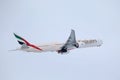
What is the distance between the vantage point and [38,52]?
116500mm

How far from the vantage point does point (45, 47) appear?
116 m

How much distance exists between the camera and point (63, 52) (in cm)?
11706

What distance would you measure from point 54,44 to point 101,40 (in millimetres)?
19265

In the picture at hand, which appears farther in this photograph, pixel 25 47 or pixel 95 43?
pixel 95 43

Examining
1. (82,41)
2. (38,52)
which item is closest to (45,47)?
(38,52)

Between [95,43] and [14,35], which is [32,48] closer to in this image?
[14,35]

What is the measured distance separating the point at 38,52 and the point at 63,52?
542 cm

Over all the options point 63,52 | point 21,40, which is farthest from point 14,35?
point 63,52

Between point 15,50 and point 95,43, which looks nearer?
point 15,50

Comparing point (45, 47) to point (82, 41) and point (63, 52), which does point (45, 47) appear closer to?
point (63, 52)

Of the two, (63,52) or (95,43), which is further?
(95,43)

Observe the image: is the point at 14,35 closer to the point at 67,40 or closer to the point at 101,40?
the point at 67,40

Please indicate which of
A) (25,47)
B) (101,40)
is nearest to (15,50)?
(25,47)

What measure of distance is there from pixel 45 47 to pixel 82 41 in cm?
1275
